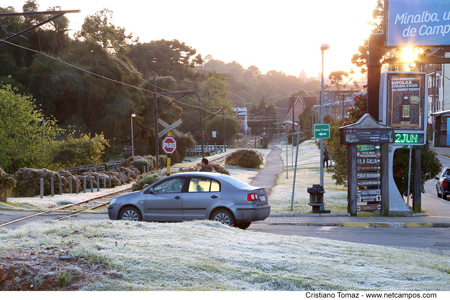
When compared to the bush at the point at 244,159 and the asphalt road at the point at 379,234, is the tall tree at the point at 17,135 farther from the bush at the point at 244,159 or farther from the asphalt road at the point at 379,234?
the asphalt road at the point at 379,234

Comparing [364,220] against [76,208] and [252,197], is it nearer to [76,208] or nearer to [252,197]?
[252,197]

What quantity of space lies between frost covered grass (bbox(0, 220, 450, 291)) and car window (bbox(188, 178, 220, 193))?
15.6 ft

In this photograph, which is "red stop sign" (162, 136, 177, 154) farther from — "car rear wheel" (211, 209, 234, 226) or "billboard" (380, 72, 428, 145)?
"car rear wheel" (211, 209, 234, 226)

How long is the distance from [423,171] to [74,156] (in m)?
30.9

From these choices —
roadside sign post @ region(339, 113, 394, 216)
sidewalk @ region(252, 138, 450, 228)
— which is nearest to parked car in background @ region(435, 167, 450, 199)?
sidewalk @ region(252, 138, 450, 228)

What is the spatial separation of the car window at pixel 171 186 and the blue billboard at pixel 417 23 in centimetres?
981

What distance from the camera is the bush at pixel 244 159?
6041 centimetres

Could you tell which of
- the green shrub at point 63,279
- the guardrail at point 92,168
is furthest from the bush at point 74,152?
the green shrub at point 63,279

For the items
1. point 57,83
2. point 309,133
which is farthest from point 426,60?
point 309,133

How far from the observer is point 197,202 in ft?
48.9

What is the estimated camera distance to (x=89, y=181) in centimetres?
3594

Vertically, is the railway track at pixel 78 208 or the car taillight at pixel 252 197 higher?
the car taillight at pixel 252 197

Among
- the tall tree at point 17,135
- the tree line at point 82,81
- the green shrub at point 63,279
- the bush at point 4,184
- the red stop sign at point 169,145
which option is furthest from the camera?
the tree line at point 82,81

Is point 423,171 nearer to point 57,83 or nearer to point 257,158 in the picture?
point 257,158
